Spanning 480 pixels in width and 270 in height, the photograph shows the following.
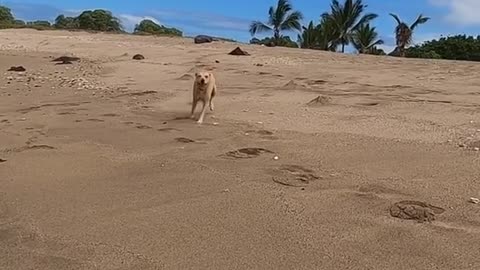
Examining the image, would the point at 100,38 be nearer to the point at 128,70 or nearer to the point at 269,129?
the point at 128,70

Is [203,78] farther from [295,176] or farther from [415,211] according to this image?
[415,211]

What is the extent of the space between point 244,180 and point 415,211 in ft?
4.53

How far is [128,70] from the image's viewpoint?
14.5 meters

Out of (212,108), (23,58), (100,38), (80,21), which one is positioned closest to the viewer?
(212,108)

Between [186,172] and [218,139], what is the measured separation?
4.71ft

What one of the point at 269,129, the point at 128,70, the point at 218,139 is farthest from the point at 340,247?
the point at 128,70

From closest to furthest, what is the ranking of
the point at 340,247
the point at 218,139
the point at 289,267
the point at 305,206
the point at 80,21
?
the point at 289,267
the point at 340,247
the point at 305,206
the point at 218,139
the point at 80,21

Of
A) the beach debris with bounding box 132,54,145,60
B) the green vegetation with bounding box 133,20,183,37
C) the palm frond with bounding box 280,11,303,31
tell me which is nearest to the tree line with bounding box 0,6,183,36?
the green vegetation with bounding box 133,20,183,37

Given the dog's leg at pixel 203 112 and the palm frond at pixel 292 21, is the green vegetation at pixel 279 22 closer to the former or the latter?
the palm frond at pixel 292 21

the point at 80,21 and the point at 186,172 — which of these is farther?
the point at 80,21

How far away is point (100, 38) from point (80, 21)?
50.6 ft

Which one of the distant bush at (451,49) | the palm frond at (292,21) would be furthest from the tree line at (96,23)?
the distant bush at (451,49)

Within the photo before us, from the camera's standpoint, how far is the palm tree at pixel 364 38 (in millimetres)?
40031

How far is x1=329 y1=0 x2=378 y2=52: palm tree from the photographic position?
3875 cm
